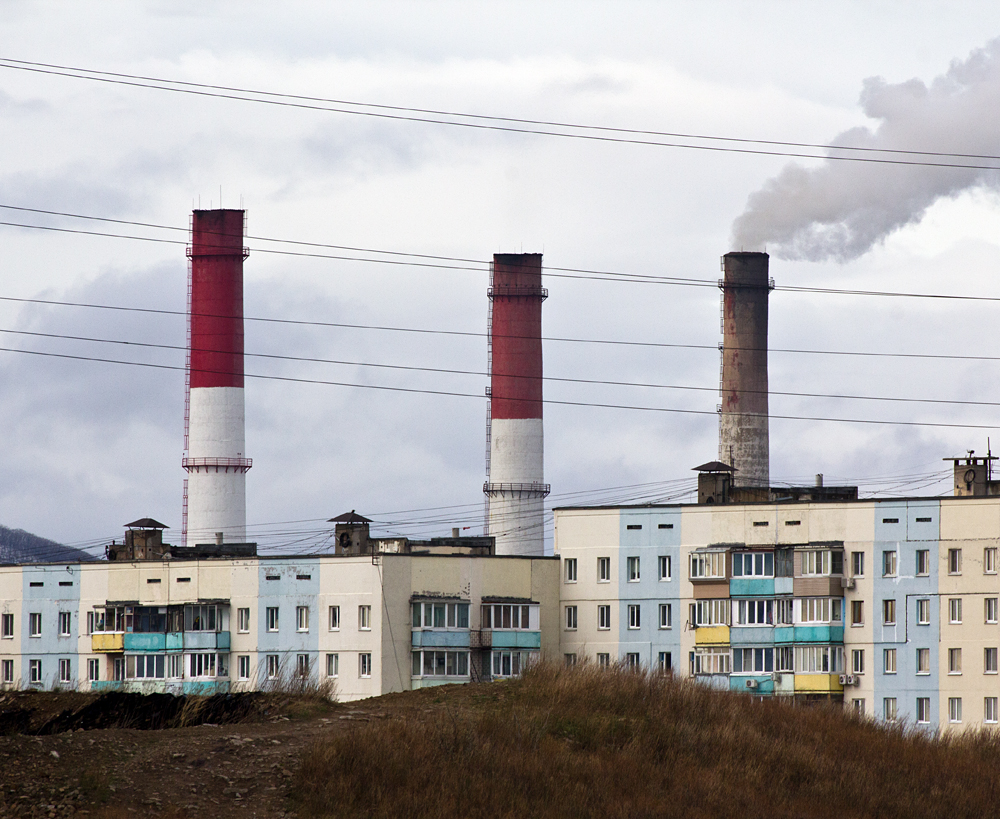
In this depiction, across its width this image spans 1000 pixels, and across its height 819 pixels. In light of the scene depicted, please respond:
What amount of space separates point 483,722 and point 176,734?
4.58 m

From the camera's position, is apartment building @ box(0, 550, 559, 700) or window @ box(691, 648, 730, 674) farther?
apartment building @ box(0, 550, 559, 700)

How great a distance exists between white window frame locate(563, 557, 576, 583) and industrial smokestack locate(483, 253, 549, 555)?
1396 centimetres

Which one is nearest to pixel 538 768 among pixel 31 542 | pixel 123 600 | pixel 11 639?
pixel 123 600

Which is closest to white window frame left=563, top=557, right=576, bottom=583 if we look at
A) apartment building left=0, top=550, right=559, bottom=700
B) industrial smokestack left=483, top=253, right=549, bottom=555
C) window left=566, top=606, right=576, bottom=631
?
apartment building left=0, top=550, right=559, bottom=700

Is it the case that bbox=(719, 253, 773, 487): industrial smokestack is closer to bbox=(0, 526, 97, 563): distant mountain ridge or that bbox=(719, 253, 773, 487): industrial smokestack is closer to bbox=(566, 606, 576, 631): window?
bbox=(566, 606, 576, 631): window

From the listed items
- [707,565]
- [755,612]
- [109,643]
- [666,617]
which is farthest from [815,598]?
[109,643]

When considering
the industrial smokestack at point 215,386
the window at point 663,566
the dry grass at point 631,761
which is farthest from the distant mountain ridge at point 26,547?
the dry grass at point 631,761

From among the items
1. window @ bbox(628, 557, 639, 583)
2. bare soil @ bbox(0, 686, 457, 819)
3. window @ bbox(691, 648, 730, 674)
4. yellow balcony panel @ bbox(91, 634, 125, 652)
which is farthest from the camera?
yellow balcony panel @ bbox(91, 634, 125, 652)

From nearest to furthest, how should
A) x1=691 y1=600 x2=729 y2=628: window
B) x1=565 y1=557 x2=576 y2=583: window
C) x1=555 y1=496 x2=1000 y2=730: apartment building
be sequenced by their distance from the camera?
x1=555 y1=496 x2=1000 y2=730: apartment building < x1=691 y1=600 x2=729 y2=628: window < x1=565 y1=557 x2=576 y2=583: window

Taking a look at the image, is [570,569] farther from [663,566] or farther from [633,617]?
[663,566]

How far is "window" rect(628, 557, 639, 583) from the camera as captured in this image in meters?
64.8

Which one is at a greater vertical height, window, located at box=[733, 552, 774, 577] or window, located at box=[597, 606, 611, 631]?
window, located at box=[733, 552, 774, 577]

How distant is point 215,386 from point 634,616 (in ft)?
79.3

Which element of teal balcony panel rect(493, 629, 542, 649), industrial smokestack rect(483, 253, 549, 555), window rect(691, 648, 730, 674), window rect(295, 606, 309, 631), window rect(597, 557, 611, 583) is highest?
industrial smokestack rect(483, 253, 549, 555)
